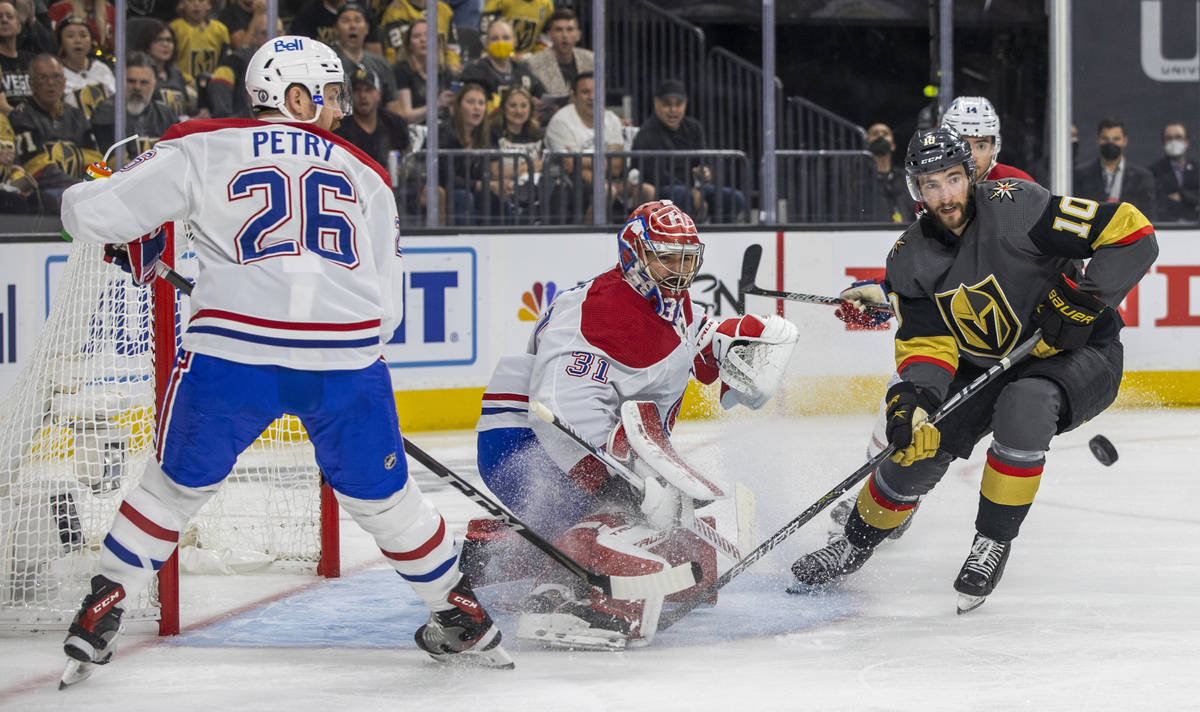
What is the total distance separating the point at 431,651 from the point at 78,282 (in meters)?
1.02

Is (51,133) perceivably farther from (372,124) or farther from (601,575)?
(601,575)

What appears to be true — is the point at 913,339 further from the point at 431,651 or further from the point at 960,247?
the point at 431,651

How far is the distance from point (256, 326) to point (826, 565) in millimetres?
1363

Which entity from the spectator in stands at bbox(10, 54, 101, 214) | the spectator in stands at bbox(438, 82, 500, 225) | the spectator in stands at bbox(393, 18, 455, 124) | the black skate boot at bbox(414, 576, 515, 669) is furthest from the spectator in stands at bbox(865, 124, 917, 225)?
the black skate boot at bbox(414, 576, 515, 669)

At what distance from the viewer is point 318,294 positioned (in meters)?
2.34

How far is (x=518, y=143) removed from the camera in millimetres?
6078

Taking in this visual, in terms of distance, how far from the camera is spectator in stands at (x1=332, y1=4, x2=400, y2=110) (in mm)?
5910

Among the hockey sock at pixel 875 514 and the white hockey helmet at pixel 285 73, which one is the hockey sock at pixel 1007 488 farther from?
the white hockey helmet at pixel 285 73

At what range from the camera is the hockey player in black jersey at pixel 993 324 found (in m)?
2.89

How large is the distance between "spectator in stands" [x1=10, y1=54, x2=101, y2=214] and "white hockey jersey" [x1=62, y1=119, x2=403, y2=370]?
3038 mm

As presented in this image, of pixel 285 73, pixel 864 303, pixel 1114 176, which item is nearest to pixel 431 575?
pixel 285 73

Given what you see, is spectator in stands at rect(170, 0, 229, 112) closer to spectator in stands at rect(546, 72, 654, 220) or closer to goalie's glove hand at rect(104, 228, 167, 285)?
spectator in stands at rect(546, 72, 654, 220)

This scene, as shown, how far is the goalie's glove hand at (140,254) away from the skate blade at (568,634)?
0.88m

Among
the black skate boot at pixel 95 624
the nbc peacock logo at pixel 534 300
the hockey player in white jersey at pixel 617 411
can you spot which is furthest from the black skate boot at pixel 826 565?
the nbc peacock logo at pixel 534 300
